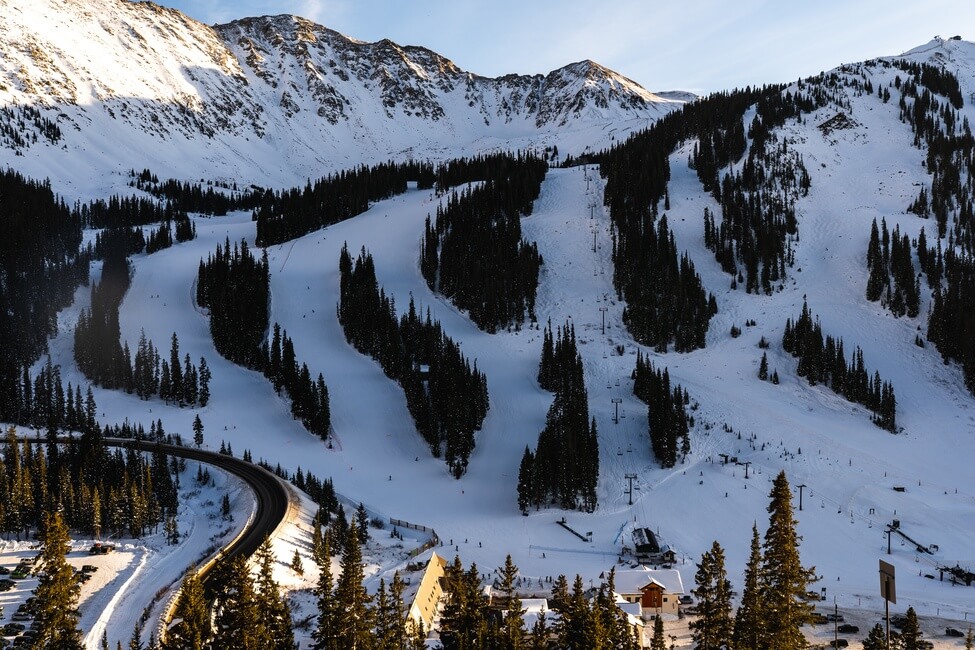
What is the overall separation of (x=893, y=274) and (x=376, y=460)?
109212 mm

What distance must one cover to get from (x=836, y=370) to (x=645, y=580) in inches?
2767

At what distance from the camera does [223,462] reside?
87.0 metres

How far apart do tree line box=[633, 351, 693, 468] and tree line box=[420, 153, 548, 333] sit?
38311mm

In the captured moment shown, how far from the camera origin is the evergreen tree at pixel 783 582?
29141 millimetres

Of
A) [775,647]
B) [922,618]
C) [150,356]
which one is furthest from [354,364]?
[775,647]

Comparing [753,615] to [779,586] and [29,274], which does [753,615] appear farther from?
[29,274]

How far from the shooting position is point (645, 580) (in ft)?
191

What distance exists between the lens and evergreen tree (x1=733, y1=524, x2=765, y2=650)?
30734 millimetres

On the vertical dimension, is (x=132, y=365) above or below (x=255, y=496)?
above

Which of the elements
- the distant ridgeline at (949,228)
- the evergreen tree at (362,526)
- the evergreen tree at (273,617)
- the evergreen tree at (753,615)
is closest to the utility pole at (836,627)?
the evergreen tree at (753,615)

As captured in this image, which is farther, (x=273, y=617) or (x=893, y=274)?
(x=893, y=274)

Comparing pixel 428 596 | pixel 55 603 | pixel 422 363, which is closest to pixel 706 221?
pixel 422 363

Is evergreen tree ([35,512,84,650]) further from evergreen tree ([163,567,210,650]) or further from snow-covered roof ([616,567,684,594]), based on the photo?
snow-covered roof ([616,567,684,594])

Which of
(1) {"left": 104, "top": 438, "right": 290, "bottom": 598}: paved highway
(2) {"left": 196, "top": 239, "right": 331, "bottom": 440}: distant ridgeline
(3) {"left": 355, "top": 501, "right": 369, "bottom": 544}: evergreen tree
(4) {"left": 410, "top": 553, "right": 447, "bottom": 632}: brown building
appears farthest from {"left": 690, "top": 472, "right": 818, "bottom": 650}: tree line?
(2) {"left": 196, "top": 239, "right": 331, "bottom": 440}: distant ridgeline
